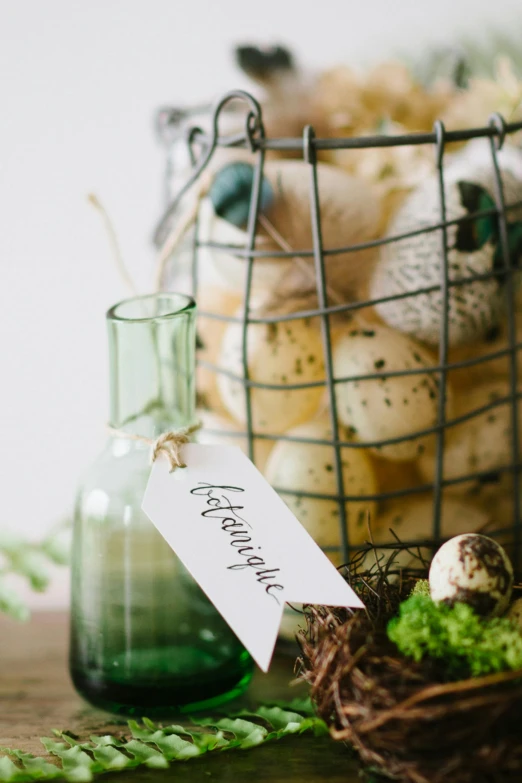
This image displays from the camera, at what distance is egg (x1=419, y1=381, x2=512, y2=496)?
2.01 feet

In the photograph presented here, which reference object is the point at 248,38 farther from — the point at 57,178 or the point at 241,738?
the point at 241,738

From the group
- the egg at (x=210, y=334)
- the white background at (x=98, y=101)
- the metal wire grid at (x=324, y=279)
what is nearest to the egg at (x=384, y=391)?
the metal wire grid at (x=324, y=279)

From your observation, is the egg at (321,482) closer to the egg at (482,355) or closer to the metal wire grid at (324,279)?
the metal wire grid at (324,279)

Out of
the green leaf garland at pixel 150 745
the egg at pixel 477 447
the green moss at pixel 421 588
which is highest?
the egg at pixel 477 447

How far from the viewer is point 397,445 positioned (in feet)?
1.91

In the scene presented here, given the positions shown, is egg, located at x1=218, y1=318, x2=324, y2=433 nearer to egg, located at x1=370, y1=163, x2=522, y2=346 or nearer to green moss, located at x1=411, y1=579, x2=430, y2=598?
egg, located at x1=370, y1=163, x2=522, y2=346

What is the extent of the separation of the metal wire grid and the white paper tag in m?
0.09

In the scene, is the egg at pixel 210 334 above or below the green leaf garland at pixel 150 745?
above

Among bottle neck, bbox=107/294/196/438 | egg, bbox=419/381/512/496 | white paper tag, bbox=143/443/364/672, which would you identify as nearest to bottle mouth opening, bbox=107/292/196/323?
bottle neck, bbox=107/294/196/438

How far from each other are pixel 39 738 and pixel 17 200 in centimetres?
54

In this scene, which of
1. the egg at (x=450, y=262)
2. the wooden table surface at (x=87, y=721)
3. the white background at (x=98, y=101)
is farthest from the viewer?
the white background at (x=98, y=101)

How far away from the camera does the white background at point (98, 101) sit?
808mm

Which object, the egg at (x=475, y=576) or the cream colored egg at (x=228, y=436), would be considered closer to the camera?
the egg at (x=475, y=576)

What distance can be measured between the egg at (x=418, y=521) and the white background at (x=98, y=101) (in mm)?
399
